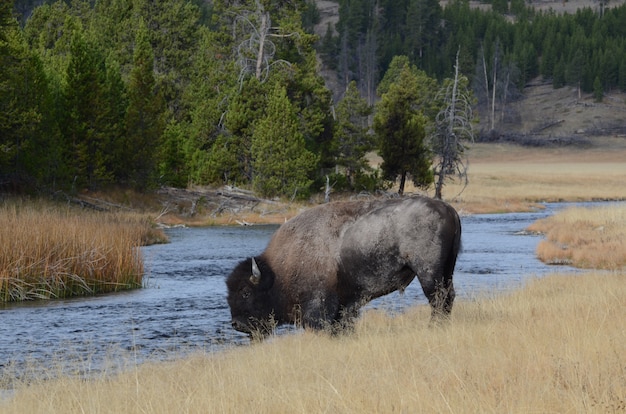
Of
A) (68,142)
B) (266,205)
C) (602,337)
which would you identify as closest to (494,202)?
(266,205)

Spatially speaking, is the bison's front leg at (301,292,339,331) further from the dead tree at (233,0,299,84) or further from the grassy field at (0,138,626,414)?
the dead tree at (233,0,299,84)

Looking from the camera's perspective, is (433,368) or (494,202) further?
(494,202)

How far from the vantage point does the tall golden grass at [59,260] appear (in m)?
15.6

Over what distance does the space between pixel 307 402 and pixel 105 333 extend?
23.5 feet

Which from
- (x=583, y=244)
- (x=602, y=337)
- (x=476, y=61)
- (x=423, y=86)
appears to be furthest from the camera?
(x=476, y=61)

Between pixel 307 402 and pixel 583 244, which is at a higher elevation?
pixel 307 402

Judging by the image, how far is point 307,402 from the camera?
6047mm

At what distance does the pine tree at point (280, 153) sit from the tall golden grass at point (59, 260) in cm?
2311

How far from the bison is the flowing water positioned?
3.10ft

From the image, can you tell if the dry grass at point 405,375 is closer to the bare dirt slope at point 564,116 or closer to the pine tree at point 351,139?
the pine tree at point 351,139

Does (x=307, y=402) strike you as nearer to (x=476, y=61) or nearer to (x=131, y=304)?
(x=131, y=304)

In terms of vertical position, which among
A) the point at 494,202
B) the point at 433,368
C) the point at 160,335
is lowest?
the point at 494,202

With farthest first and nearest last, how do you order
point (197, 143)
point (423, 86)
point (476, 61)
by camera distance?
point (476, 61) < point (423, 86) < point (197, 143)

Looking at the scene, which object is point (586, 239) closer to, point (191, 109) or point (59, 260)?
point (59, 260)
